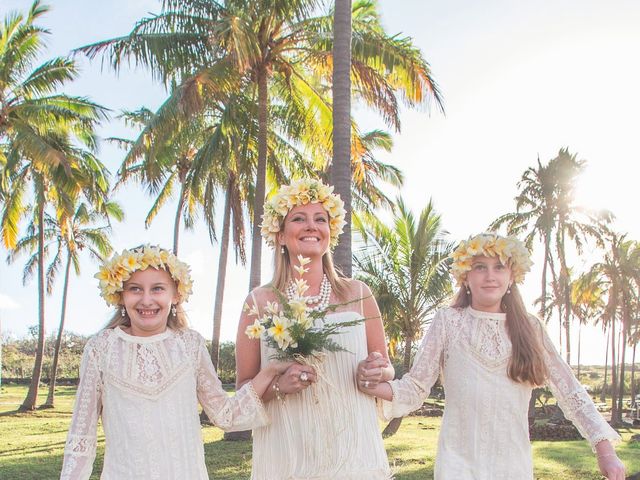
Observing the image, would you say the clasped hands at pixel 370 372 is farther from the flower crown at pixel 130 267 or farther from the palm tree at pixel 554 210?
the palm tree at pixel 554 210

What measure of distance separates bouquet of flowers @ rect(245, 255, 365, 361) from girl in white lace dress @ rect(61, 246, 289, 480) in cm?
19

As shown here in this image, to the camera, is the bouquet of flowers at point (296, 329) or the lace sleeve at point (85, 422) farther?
the lace sleeve at point (85, 422)

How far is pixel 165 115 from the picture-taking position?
13.2 metres

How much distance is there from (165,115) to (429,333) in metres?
10.3

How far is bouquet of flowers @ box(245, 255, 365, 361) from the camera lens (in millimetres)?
3412

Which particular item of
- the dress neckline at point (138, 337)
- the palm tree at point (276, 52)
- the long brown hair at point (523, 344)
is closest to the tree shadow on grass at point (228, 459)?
the palm tree at point (276, 52)

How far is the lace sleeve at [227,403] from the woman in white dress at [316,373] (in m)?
0.08

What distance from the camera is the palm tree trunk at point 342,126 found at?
27.9 ft

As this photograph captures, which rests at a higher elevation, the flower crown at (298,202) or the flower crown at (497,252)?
the flower crown at (298,202)

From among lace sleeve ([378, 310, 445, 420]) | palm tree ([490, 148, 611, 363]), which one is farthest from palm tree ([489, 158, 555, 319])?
lace sleeve ([378, 310, 445, 420])

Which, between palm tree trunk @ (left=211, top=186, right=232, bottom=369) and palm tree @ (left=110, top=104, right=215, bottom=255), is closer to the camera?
palm tree @ (left=110, top=104, right=215, bottom=255)

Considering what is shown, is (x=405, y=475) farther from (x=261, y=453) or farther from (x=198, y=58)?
(x=198, y=58)

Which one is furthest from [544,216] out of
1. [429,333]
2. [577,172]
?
[429,333]

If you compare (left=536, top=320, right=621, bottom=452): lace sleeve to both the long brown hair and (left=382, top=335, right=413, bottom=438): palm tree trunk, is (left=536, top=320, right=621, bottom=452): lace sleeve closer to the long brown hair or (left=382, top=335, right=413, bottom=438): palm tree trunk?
the long brown hair
